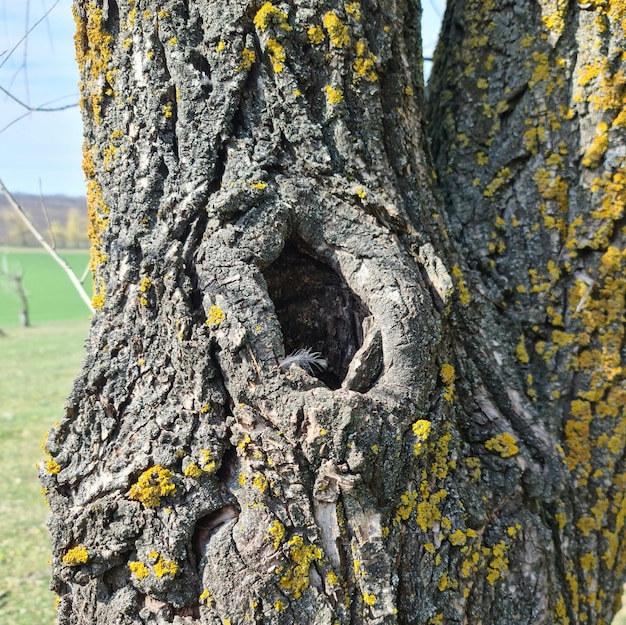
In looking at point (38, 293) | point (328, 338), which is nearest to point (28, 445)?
point (328, 338)

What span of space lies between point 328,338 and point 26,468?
7.11 m

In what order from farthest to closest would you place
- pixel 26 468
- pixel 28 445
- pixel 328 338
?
pixel 28 445
pixel 26 468
pixel 328 338

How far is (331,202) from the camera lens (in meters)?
1.59

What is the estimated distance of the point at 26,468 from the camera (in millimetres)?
7465

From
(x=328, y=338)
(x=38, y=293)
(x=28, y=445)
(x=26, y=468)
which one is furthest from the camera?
(x=38, y=293)

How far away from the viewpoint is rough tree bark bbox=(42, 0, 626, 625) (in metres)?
1.44

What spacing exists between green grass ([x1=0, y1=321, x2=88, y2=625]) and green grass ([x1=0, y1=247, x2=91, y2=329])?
11.1 m

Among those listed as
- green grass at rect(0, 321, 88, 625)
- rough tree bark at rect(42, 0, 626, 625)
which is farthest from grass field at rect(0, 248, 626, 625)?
rough tree bark at rect(42, 0, 626, 625)

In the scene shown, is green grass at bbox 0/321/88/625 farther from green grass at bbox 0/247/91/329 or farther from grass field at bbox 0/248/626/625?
green grass at bbox 0/247/91/329

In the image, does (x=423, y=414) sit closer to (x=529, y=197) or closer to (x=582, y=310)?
(x=582, y=310)

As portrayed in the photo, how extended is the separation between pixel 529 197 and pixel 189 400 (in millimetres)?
1307

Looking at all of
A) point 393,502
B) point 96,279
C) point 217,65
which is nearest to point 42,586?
point 96,279

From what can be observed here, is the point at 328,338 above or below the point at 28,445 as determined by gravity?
above

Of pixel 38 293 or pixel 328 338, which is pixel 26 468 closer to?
pixel 328 338
